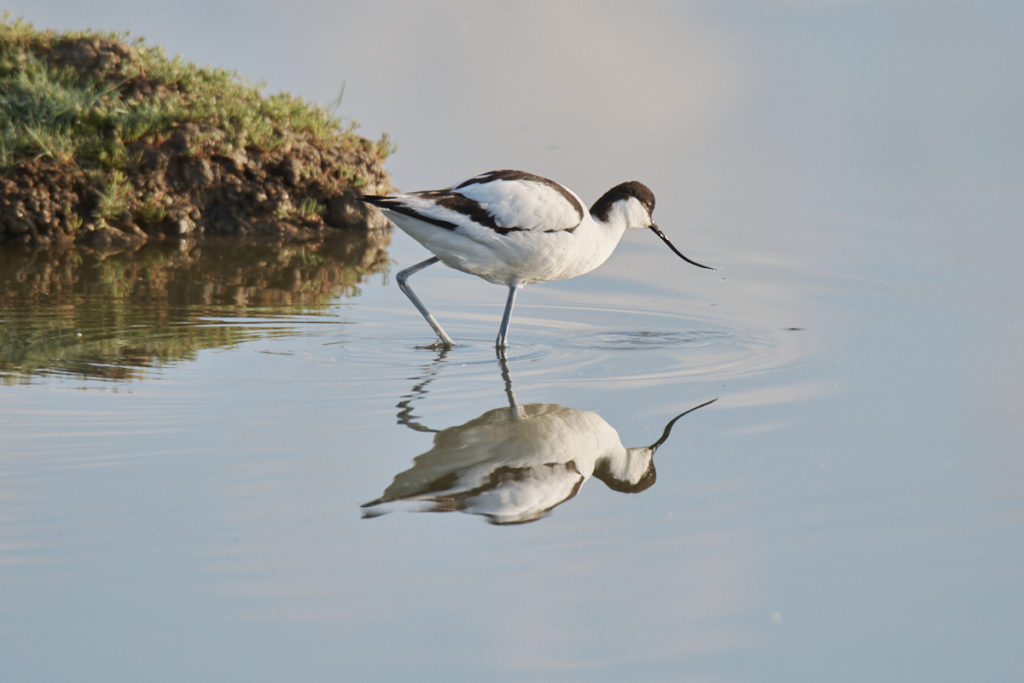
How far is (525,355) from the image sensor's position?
759cm

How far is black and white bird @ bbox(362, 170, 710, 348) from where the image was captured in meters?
7.23

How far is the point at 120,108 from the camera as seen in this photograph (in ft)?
36.2

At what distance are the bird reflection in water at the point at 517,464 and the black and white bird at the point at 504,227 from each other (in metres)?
1.24

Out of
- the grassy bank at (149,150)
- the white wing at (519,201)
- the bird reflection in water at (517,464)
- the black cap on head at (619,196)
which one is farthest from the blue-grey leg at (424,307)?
the grassy bank at (149,150)

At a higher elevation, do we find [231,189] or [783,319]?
[231,189]

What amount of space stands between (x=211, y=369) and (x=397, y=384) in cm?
101

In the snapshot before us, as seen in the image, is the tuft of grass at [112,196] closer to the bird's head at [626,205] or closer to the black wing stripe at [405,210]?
the black wing stripe at [405,210]

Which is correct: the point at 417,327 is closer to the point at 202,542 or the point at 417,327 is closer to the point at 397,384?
the point at 397,384

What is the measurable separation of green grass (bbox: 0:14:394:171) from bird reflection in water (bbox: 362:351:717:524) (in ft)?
18.3

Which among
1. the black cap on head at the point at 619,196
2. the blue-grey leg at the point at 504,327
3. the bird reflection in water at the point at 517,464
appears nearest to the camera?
the bird reflection in water at the point at 517,464

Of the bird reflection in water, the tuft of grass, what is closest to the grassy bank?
the tuft of grass

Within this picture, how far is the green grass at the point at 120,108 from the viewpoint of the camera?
10.8m

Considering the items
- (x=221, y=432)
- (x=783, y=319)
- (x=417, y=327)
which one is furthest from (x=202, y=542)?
(x=783, y=319)

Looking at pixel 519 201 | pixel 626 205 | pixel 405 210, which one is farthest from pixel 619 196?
pixel 405 210
